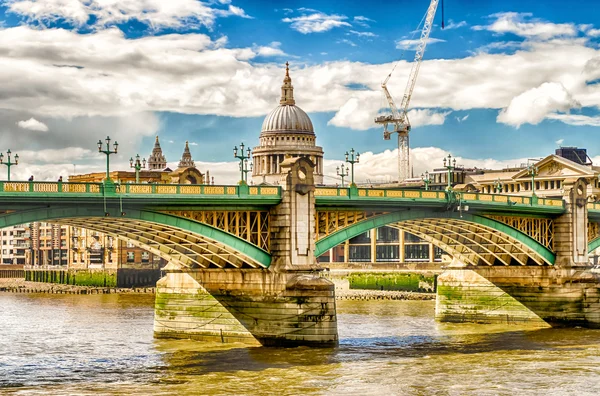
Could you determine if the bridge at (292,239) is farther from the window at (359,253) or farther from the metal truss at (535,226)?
the window at (359,253)

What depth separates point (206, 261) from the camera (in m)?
67.6

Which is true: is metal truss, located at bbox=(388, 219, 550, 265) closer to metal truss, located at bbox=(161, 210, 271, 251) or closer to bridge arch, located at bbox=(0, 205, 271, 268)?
metal truss, located at bbox=(161, 210, 271, 251)

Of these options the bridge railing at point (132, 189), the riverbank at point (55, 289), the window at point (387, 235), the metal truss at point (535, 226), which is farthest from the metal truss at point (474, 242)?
the riverbank at point (55, 289)

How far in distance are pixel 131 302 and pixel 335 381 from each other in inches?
2934

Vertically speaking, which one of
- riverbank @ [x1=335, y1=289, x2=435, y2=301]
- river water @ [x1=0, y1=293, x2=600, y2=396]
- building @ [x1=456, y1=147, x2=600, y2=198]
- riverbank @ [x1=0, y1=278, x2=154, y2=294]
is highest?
building @ [x1=456, y1=147, x2=600, y2=198]

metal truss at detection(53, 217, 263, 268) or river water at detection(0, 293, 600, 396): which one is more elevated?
metal truss at detection(53, 217, 263, 268)

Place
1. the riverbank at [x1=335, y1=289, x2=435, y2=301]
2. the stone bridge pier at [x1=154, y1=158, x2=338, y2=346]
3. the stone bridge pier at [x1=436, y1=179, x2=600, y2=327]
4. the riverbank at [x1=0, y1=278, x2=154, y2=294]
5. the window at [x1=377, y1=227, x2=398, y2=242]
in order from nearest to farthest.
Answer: the stone bridge pier at [x1=154, y1=158, x2=338, y2=346] → the stone bridge pier at [x1=436, y1=179, x2=600, y2=327] → the riverbank at [x1=335, y1=289, x2=435, y2=301] → the window at [x1=377, y1=227, x2=398, y2=242] → the riverbank at [x1=0, y1=278, x2=154, y2=294]

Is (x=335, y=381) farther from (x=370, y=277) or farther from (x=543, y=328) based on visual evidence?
(x=370, y=277)

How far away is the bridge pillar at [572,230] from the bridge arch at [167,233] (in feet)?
95.2

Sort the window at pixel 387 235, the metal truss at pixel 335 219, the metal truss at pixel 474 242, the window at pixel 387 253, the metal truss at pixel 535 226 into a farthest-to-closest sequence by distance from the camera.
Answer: the window at pixel 387 253
the window at pixel 387 235
the metal truss at pixel 535 226
the metal truss at pixel 474 242
the metal truss at pixel 335 219

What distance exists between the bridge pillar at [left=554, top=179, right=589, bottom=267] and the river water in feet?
23.1

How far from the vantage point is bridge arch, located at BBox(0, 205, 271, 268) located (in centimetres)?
5409

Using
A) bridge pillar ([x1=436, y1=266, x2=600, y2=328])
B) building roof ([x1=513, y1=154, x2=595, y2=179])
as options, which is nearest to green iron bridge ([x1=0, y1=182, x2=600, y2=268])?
bridge pillar ([x1=436, y1=266, x2=600, y2=328])

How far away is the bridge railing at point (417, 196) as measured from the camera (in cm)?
6575
